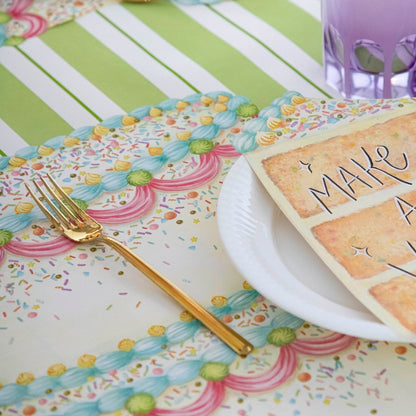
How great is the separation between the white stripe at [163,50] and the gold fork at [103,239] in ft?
0.81

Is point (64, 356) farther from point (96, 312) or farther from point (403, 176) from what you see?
point (403, 176)

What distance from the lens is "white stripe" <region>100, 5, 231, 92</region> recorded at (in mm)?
941

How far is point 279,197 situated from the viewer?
2.26ft

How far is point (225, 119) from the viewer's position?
0.85 m

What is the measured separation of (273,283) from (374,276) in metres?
0.08

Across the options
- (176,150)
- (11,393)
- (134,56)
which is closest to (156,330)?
(11,393)

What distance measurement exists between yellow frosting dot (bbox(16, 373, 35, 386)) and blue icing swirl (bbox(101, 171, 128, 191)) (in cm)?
22

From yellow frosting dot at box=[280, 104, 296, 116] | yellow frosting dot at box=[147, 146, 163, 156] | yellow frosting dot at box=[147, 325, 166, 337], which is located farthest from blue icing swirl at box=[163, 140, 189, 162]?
yellow frosting dot at box=[147, 325, 166, 337]

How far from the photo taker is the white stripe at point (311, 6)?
1038 mm

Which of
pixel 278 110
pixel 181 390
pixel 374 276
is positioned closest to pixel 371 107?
pixel 278 110

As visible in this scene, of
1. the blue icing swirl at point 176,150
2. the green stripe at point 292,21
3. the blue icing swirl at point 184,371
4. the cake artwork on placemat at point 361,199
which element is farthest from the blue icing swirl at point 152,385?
the green stripe at point 292,21

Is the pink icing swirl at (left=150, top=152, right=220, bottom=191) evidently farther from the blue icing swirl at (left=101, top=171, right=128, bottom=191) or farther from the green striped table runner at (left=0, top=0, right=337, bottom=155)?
the green striped table runner at (left=0, top=0, right=337, bottom=155)

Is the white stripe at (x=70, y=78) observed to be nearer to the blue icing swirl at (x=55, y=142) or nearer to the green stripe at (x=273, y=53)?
the blue icing swirl at (x=55, y=142)

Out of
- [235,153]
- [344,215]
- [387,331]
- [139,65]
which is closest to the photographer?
[387,331]
